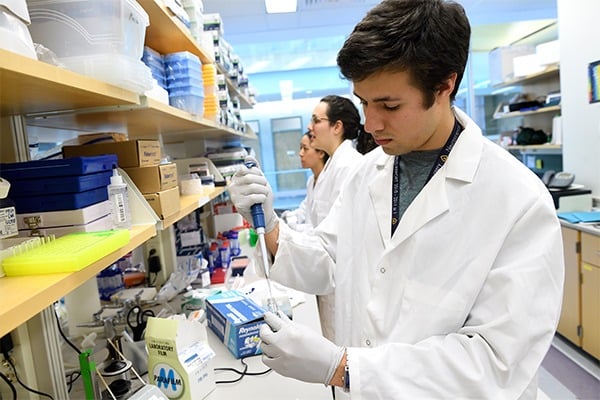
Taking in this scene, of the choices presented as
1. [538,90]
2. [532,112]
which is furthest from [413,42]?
[538,90]

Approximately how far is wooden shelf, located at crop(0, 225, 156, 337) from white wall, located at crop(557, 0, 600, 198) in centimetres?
366

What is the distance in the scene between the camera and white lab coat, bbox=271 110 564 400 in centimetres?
86

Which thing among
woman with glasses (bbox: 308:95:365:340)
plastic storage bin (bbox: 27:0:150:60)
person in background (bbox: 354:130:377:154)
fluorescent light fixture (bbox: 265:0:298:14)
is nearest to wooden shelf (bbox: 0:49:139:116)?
plastic storage bin (bbox: 27:0:150:60)

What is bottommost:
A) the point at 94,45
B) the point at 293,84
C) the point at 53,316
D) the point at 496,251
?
the point at 53,316

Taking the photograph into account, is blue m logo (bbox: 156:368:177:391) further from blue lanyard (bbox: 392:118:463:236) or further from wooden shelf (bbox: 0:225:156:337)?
blue lanyard (bbox: 392:118:463:236)

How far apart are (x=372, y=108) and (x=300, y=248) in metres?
0.53

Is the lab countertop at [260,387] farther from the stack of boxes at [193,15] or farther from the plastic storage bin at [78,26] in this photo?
the stack of boxes at [193,15]

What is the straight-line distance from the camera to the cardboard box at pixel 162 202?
115cm

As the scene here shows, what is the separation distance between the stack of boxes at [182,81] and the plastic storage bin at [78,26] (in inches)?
28.2

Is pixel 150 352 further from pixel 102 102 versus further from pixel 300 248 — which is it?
pixel 102 102

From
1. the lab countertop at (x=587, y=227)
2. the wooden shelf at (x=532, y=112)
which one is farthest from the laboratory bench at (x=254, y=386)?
the wooden shelf at (x=532, y=112)

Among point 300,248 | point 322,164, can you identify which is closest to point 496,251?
point 300,248

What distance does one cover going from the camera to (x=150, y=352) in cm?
111

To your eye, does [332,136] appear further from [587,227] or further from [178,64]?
[587,227]
